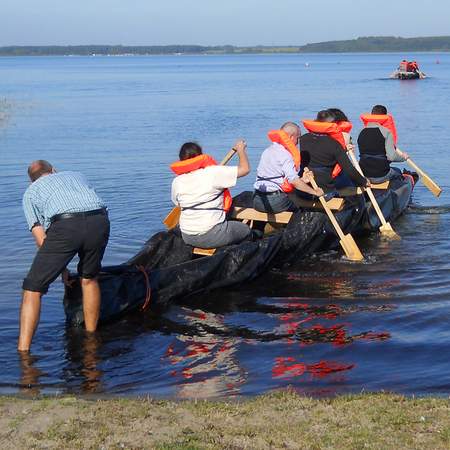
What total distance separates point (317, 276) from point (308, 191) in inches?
41.7

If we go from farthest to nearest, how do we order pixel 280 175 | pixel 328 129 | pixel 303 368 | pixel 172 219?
pixel 328 129
pixel 280 175
pixel 172 219
pixel 303 368

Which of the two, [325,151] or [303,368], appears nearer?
[303,368]

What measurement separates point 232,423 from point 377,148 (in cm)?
929

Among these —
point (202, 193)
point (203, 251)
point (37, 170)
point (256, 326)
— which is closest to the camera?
point (37, 170)

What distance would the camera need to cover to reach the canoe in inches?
328

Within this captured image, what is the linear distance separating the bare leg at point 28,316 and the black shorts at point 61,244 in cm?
7

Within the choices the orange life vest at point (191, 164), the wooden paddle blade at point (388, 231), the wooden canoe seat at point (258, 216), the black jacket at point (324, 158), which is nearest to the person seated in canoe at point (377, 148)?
the wooden paddle blade at point (388, 231)

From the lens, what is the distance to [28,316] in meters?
7.24

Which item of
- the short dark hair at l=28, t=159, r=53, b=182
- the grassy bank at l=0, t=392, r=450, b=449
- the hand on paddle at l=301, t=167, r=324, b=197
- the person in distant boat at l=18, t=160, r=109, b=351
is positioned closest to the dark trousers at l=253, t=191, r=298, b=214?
the hand on paddle at l=301, t=167, r=324, b=197

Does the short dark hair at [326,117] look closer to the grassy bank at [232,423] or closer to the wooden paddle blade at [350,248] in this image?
the wooden paddle blade at [350,248]

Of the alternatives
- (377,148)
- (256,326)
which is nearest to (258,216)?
(256,326)

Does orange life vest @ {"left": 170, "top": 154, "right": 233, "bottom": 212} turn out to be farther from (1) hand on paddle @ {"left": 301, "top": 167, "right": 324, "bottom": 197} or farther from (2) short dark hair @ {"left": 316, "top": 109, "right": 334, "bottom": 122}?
(2) short dark hair @ {"left": 316, "top": 109, "right": 334, "bottom": 122}

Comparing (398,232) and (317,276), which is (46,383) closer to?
(317,276)

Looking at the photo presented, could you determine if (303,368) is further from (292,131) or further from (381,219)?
(381,219)
